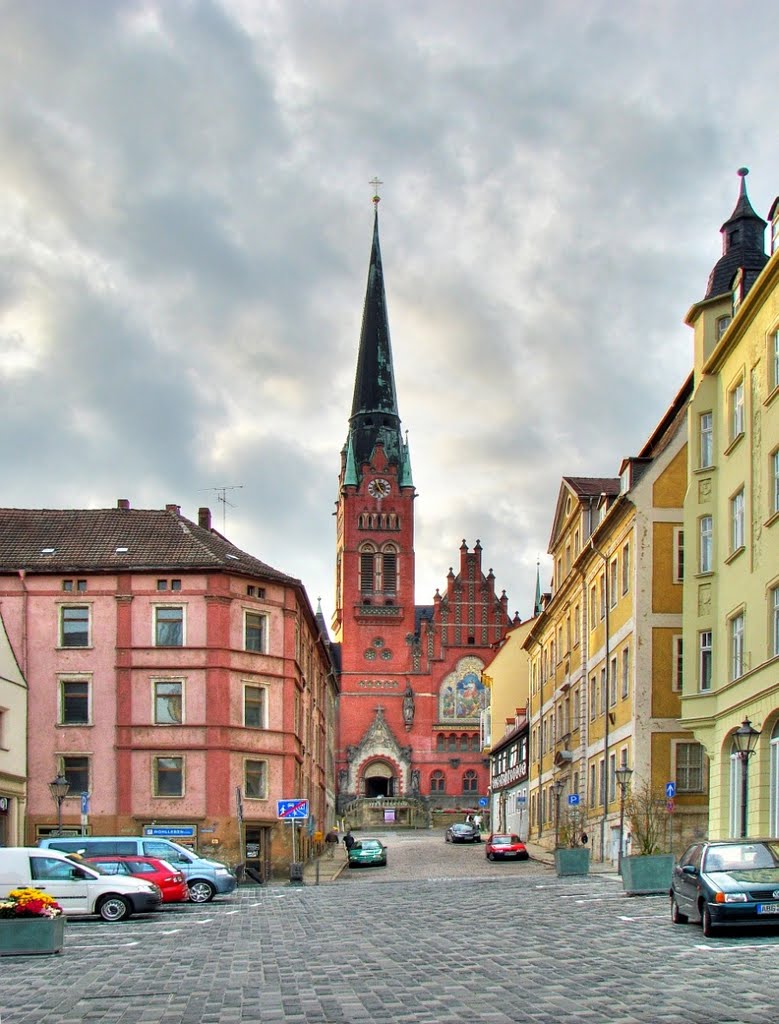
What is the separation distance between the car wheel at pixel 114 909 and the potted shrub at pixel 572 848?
17205 millimetres

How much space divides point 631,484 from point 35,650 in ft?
68.8

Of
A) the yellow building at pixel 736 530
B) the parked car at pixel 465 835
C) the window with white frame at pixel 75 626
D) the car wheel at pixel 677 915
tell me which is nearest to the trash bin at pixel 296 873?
the window with white frame at pixel 75 626

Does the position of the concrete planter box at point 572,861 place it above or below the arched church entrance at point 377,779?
above

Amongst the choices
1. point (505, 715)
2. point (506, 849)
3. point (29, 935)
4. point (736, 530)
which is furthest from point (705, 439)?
point (505, 715)

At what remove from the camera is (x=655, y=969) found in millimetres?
15859

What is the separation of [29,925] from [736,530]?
64.2 ft

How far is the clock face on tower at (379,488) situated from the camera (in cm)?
13638

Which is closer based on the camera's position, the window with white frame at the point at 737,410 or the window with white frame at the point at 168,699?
the window with white frame at the point at 737,410

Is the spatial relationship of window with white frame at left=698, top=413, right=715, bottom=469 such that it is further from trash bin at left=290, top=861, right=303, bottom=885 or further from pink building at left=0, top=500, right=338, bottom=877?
trash bin at left=290, top=861, right=303, bottom=885

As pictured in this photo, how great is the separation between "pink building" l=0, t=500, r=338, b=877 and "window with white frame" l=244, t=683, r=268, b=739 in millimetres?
45

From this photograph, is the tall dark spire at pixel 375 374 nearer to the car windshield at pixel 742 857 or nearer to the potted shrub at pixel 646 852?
the potted shrub at pixel 646 852

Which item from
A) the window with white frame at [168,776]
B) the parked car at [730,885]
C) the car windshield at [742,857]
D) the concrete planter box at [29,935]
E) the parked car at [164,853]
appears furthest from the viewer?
the window with white frame at [168,776]

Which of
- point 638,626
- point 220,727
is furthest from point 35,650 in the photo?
point 638,626

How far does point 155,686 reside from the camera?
5062 cm
